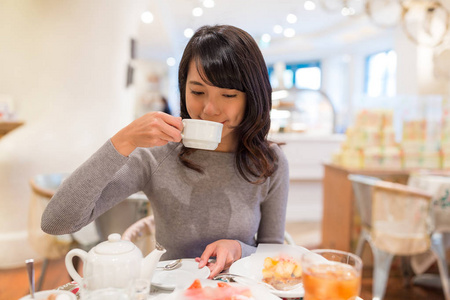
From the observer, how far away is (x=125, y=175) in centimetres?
112

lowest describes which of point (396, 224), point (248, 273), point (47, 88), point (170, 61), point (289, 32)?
point (396, 224)

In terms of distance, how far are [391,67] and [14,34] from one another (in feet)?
22.9

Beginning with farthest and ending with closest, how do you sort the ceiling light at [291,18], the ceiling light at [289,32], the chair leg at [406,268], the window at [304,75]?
the window at [304,75]
the ceiling light at [289,32]
the ceiling light at [291,18]
the chair leg at [406,268]

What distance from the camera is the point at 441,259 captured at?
8.27 ft

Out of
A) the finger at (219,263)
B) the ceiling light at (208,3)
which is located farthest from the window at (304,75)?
the finger at (219,263)

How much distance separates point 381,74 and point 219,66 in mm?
7951

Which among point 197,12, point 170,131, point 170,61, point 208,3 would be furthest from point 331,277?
point 170,61

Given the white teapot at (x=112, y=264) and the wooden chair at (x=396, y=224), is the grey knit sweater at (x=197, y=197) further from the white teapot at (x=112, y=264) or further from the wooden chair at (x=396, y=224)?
the wooden chair at (x=396, y=224)

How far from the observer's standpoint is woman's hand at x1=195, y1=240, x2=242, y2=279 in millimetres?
885

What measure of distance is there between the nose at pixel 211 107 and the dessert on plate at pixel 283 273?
45cm

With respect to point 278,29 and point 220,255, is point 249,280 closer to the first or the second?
point 220,255

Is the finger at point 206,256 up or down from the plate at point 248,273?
up

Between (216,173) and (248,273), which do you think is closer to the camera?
(248,273)

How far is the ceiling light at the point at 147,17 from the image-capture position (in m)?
5.78
